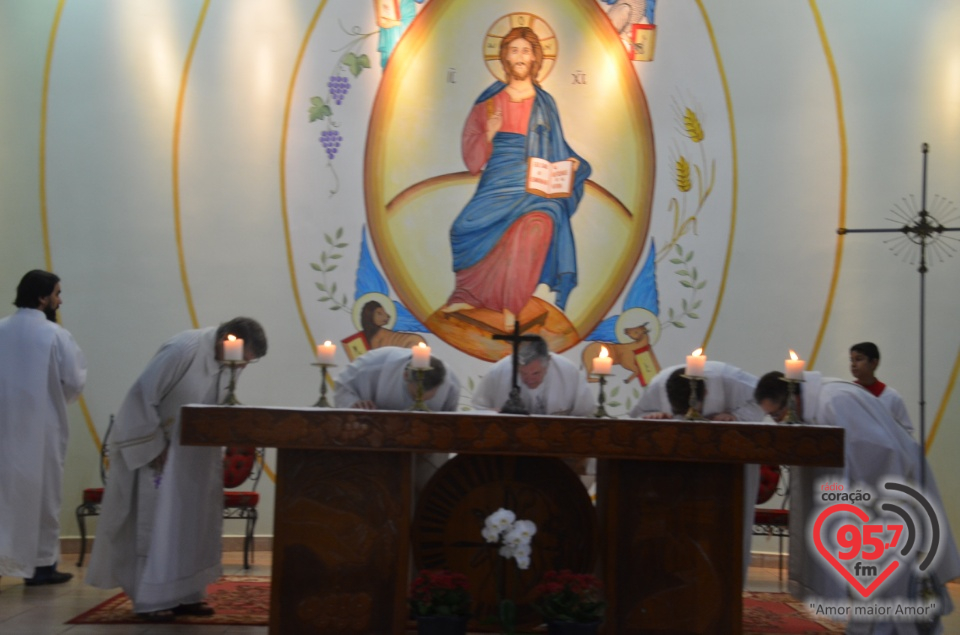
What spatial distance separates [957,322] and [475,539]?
4964 mm

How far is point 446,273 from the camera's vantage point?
8352mm

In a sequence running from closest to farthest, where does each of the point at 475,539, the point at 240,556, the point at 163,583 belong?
the point at 475,539
the point at 163,583
the point at 240,556

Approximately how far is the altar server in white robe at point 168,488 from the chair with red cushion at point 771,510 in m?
3.55

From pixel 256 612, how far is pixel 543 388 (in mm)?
2196

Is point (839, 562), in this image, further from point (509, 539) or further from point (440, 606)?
point (440, 606)

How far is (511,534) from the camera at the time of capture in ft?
13.8

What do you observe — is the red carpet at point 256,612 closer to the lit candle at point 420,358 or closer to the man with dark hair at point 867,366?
the man with dark hair at point 867,366

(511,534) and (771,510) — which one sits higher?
(511,534)

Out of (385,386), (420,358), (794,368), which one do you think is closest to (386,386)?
(385,386)

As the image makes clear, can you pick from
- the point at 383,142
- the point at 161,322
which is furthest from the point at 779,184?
the point at 161,322

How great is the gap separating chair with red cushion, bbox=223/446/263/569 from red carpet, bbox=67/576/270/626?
68 centimetres

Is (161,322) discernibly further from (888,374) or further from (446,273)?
(888,374)

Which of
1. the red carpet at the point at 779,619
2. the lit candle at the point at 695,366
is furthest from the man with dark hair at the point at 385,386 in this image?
the red carpet at the point at 779,619

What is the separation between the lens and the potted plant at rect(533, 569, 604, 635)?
437 cm
